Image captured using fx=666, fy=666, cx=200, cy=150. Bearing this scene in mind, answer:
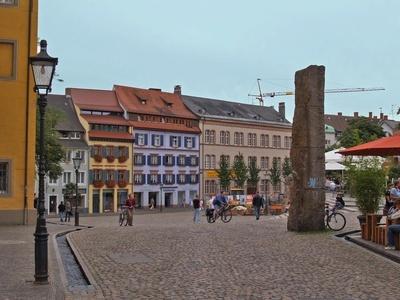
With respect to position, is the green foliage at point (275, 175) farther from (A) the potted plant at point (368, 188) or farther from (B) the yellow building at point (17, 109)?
(A) the potted plant at point (368, 188)

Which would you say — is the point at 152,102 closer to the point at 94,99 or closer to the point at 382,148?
the point at 94,99

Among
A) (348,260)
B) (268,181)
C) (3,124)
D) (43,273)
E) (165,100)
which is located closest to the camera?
(43,273)

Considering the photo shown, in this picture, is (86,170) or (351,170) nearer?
(351,170)

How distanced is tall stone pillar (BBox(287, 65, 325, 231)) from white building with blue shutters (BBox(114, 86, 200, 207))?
61812 millimetres

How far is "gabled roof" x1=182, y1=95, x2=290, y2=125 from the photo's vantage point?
9369cm

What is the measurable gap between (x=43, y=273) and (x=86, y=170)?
2649 inches

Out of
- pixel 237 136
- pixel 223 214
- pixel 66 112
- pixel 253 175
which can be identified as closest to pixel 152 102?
pixel 66 112

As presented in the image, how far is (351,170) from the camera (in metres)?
19.8

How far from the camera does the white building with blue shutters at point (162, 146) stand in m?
83.2

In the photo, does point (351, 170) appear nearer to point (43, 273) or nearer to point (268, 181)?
point (43, 273)

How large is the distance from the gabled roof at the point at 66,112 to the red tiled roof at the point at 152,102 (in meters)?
6.99

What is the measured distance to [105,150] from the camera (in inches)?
3132

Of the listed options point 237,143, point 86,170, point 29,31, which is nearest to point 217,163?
point 237,143

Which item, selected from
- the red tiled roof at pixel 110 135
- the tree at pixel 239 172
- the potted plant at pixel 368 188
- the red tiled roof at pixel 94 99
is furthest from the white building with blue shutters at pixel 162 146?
the potted plant at pixel 368 188
